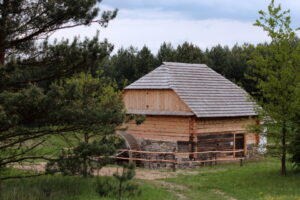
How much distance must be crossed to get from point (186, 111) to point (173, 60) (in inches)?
871

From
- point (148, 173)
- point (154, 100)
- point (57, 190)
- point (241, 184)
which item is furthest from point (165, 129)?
point (57, 190)

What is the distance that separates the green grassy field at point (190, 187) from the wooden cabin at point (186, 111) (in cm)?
388

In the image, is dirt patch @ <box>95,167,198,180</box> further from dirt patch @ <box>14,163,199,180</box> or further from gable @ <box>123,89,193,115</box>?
gable @ <box>123,89,193,115</box>

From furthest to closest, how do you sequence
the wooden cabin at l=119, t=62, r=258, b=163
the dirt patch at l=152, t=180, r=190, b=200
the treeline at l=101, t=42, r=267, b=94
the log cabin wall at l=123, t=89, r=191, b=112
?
the treeline at l=101, t=42, r=267, b=94
the log cabin wall at l=123, t=89, r=191, b=112
the wooden cabin at l=119, t=62, r=258, b=163
the dirt patch at l=152, t=180, r=190, b=200

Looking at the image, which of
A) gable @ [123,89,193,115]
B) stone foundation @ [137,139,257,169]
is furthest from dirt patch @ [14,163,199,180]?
gable @ [123,89,193,115]

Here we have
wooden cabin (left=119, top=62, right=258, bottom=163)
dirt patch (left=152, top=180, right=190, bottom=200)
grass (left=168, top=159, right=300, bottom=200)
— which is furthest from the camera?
wooden cabin (left=119, top=62, right=258, bottom=163)

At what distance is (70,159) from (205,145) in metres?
12.7

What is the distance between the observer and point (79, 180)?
14.7m

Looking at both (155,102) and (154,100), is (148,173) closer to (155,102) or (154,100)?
(155,102)

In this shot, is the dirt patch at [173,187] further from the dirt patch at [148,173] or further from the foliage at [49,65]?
the foliage at [49,65]

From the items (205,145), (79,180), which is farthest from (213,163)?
(79,180)

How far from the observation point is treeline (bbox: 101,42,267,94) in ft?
148

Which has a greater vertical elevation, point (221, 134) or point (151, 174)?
point (221, 134)

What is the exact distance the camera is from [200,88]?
83.6ft
